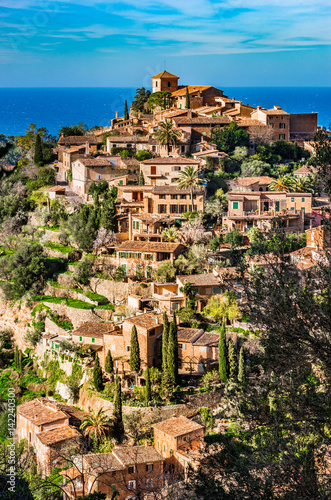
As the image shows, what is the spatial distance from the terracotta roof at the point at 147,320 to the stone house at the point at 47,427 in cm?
408

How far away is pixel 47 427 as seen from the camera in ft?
81.9

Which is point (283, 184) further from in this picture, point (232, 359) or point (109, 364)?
point (109, 364)

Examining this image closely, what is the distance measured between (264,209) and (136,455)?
17617 millimetres

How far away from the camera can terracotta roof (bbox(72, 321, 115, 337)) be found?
28.2m

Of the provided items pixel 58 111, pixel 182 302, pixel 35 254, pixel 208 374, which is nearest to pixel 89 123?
pixel 58 111

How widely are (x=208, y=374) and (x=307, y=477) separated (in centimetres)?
1445

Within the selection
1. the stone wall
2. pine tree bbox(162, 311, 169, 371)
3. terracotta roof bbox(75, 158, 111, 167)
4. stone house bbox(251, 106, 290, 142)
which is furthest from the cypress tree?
stone house bbox(251, 106, 290, 142)

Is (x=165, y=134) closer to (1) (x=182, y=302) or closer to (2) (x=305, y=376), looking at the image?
(1) (x=182, y=302)

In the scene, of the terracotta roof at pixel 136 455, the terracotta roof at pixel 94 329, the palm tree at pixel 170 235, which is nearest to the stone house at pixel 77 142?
the palm tree at pixel 170 235

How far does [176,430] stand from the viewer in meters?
22.8

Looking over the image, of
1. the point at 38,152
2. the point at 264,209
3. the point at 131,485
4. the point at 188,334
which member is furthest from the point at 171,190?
the point at 131,485

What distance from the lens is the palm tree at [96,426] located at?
23.7 metres

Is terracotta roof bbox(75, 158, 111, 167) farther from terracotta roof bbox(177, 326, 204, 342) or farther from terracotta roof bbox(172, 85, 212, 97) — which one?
terracotta roof bbox(177, 326, 204, 342)

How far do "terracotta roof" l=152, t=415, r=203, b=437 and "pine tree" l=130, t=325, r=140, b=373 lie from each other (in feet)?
9.43
